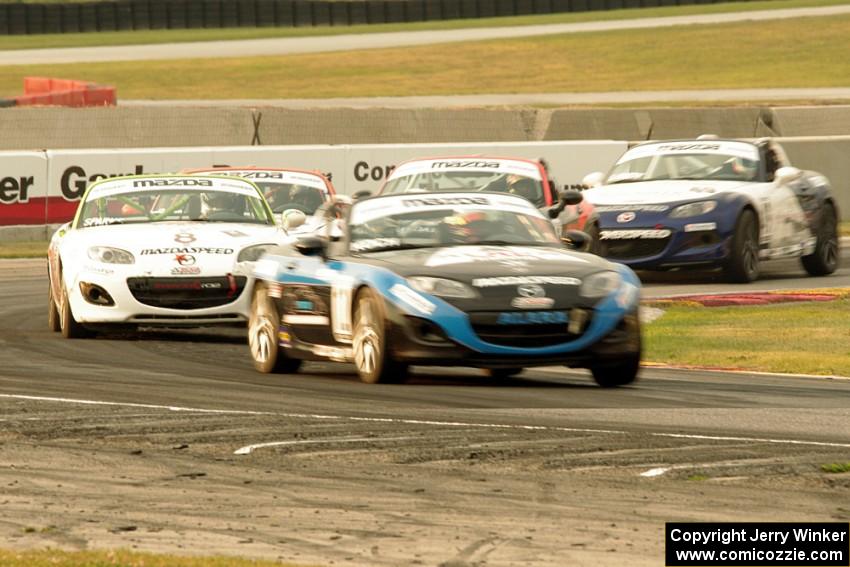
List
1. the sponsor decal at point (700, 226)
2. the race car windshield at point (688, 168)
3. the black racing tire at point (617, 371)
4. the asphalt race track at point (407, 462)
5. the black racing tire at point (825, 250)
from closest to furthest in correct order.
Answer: the asphalt race track at point (407, 462), the black racing tire at point (617, 371), the sponsor decal at point (700, 226), the race car windshield at point (688, 168), the black racing tire at point (825, 250)

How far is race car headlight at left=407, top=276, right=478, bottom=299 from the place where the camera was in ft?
37.6

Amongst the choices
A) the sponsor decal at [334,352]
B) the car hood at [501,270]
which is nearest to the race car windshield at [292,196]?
the sponsor decal at [334,352]

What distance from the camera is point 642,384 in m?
12.3

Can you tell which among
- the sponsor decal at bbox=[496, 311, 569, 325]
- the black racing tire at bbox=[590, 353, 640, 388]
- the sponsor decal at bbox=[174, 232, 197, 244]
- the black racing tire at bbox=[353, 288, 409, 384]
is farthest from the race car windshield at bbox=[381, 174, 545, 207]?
the sponsor decal at bbox=[496, 311, 569, 325]

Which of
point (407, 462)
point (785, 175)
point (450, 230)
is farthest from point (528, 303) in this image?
point (785, 175)

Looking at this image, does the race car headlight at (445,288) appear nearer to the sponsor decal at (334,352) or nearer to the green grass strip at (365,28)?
the sponsor decal at (334,352)

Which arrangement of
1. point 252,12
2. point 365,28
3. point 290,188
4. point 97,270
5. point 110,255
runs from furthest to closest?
point 365,28 < point 252,12 < point 290,188 < point 110,255 < point 97,270

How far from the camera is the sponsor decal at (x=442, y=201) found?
12.9 meters

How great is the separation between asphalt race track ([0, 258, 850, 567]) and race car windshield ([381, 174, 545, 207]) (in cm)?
654

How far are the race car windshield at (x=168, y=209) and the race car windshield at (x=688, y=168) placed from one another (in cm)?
555

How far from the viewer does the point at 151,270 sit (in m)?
15.3

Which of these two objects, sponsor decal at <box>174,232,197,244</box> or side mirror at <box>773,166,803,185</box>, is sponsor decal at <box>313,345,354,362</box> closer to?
sponsor decal at <box>174,232,197,244</box>

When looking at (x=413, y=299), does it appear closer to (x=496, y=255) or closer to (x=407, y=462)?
(x=496, y=255)

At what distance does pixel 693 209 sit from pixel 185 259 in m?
6.37
